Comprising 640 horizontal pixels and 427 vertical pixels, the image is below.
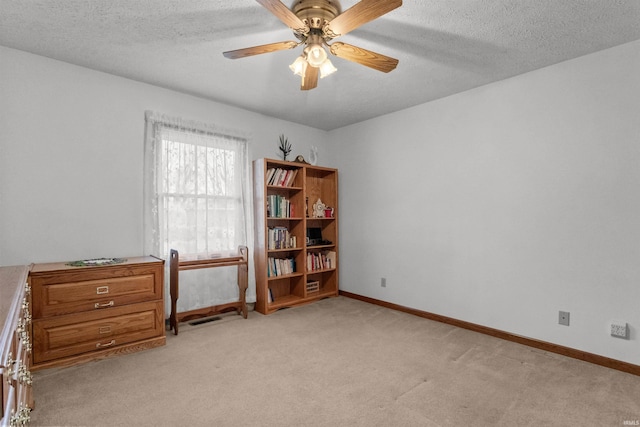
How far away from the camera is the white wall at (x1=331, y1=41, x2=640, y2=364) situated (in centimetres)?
245

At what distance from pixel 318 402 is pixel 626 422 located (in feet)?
5.66

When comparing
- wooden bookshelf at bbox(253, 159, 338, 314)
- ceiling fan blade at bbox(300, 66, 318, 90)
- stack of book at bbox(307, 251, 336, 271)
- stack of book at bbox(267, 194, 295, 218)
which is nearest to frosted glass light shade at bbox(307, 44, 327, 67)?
ceiling fan blade at bbox(300, 66, 318, 90)

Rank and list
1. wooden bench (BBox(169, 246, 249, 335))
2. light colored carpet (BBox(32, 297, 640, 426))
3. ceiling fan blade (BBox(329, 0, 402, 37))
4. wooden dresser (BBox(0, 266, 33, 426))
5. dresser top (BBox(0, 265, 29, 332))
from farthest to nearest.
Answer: wooden bench (BBox(169, 246, 249, 335))
light colored carpet (BBox(32, 297, 640, 426))
ceiling fan blade (BBox(329, 0, 402, 37))
dresser top (BBox(0, 265, 29, 332))
wooden dresser (BBox(0, 266, 33, 426))

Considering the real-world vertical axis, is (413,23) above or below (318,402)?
above

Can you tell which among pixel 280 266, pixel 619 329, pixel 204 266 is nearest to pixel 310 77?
pixel 204 266

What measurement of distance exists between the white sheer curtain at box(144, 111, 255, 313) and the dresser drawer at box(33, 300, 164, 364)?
0.58m

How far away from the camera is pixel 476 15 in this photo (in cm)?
208

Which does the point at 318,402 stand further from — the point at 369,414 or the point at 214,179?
the point at 214,179

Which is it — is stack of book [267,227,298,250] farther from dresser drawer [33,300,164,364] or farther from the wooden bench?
dresser drawer [33,300,164,364]

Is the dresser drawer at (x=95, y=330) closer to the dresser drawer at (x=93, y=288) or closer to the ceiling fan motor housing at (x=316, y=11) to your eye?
the dresser drawer at (x=93, y=288)

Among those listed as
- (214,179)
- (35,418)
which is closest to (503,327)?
(214,179)

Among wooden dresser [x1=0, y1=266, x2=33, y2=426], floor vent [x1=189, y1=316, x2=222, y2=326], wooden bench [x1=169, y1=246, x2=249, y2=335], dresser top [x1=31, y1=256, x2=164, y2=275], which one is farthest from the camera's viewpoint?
floor vent [x1=189, y1=316, x2=222, y2=326]

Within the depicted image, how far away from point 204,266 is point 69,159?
58.6 inches

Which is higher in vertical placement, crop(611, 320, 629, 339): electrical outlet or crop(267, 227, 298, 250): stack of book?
crop(267, 227, 298, 250): stack of book
